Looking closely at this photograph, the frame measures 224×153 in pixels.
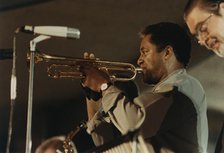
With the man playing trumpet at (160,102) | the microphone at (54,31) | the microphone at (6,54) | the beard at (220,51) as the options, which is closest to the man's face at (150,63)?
the man playing trumpet at (160,102)

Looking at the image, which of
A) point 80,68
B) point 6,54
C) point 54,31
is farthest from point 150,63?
point 6,54

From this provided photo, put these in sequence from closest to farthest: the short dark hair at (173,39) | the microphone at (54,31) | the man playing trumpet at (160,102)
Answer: the microphone at (54,31)
the man playing trumpet at (160,102)
the short dark hair at (173,39)

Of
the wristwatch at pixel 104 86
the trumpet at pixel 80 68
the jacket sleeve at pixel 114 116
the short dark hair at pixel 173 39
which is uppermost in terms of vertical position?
the short dark hair at pixel 173 39

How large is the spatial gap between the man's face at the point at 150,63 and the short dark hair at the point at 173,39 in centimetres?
2

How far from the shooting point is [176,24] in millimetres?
2072

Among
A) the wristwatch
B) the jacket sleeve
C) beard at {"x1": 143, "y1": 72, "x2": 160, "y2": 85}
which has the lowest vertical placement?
the jacket sleeve

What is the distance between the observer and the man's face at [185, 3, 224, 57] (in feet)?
6.83

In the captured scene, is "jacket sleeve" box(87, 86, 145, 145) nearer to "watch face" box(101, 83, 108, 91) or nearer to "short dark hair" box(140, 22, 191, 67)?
"watch face" box(101, 83, 108, 91)

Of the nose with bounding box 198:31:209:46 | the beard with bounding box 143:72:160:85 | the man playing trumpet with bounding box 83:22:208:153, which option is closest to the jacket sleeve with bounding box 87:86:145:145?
the man playing trumpet with bounding box 83:22:208:153

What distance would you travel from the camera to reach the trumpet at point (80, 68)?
2031 mm

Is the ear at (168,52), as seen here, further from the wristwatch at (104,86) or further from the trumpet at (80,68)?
the wristwatch at (104,86)

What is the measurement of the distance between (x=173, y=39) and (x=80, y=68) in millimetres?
421

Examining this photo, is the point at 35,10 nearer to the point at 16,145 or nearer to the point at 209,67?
the point at 16,145

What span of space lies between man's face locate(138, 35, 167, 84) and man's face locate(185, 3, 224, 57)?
7.4 inches
